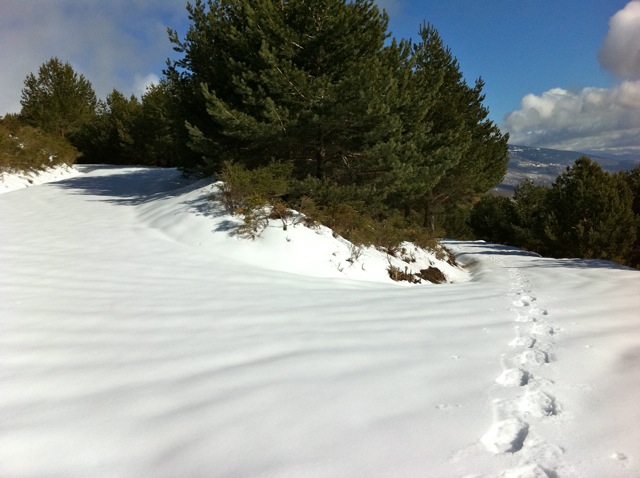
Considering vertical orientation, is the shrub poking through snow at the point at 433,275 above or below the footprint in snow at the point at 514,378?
below

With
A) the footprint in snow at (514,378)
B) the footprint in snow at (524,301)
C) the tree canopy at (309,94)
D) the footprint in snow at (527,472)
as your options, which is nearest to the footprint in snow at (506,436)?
the footprint in snow at (527,472)

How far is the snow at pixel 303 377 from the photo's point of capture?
5.02 ft

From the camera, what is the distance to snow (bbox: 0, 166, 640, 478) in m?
1.53

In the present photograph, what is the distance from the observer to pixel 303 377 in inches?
88.4

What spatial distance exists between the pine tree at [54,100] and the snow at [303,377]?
85.7 feet

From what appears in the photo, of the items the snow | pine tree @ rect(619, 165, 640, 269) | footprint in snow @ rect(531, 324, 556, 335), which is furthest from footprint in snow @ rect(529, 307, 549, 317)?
pine tree @ rect(619, 165, 640, 269)

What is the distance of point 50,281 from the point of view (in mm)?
4168

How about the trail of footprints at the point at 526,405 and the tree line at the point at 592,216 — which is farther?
the tree line at the point at 592,216

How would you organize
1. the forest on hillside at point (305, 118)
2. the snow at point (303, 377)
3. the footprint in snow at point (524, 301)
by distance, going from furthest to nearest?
the forest on hillside at point (305, 118), the footprint in snow at point (524, 301), the snow at point (303, 377)

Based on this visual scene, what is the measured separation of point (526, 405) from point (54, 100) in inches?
1278

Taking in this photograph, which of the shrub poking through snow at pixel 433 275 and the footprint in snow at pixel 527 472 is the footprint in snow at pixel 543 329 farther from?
the shrub poking through snow at pixel 433 275

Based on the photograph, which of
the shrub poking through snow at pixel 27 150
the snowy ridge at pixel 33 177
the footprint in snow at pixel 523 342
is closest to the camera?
the footprint in snow at pixel 523 342

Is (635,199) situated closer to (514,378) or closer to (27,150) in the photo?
(514,378)

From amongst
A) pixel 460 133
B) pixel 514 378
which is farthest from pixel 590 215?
pixel 514 378
